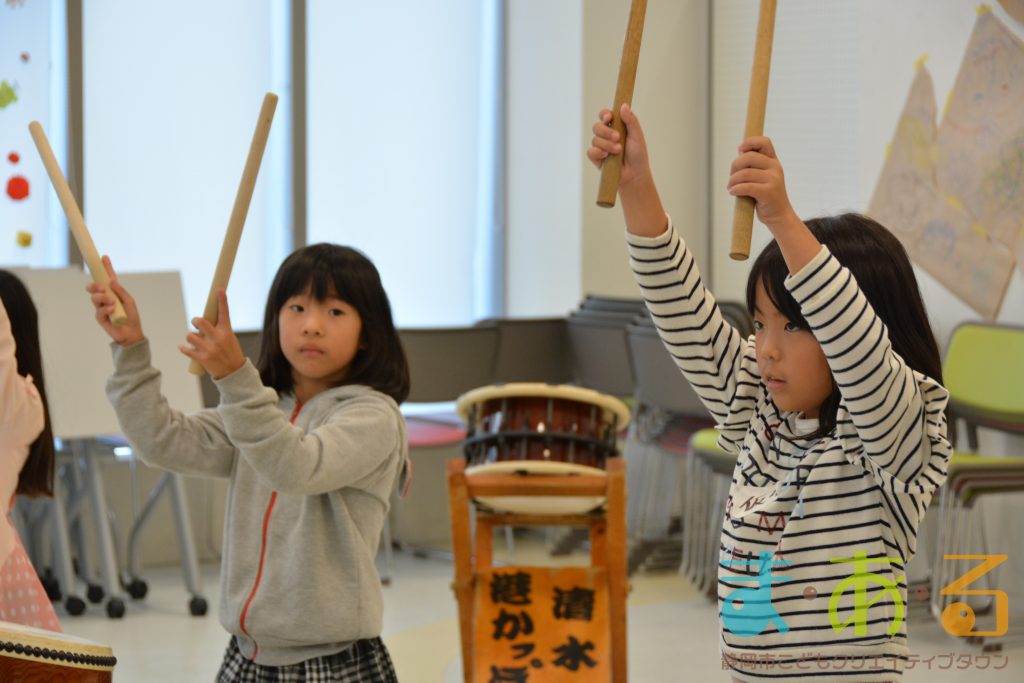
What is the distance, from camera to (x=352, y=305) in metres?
2.03

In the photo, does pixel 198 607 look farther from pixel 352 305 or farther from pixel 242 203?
pixel 242 203

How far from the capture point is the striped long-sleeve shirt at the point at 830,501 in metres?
1.22

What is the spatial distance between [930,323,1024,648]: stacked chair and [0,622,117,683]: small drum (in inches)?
103

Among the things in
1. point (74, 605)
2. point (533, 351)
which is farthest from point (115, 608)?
point (533, 351)

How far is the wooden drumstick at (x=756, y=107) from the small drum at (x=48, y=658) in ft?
3.08

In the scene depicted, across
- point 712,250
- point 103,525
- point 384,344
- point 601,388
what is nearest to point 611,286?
point 712,250

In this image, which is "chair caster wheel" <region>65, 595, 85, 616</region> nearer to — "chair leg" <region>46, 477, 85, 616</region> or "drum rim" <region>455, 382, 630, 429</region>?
"chair leg" <region>46, 477, 85, 616</region>

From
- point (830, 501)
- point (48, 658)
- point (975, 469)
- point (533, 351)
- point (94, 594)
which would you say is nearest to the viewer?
point (830, 501)

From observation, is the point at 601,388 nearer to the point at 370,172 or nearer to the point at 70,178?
the point at 370,172

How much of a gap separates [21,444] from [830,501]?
1334 millimetres

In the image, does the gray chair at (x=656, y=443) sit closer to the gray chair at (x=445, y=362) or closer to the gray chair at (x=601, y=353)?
the gray chair at (x=601, y=353)

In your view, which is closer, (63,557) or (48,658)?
(48,658)

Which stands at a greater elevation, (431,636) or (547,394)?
(547,394)

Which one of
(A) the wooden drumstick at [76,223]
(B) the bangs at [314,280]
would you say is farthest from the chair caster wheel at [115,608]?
(A) the wooden drumstick at [76,223]
